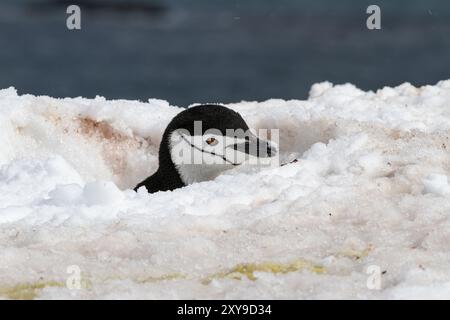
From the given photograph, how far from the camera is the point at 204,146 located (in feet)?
20.2

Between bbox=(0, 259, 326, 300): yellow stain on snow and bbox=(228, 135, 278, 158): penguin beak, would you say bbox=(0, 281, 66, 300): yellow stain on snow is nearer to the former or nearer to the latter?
bbox=(0, 259, 326, 300): yellow stain on snow

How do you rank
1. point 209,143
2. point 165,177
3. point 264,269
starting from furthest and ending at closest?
point 165,177
point 209,143
point 264,269

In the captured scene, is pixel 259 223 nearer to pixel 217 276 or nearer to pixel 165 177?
pixel 217 276

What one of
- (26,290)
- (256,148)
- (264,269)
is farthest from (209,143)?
(26,290)

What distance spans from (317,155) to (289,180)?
0.42 m

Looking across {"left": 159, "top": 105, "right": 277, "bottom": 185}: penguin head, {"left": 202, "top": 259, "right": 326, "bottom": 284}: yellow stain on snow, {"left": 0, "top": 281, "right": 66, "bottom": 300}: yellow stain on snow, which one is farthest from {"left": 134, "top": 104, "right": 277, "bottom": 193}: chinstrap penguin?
{"left": 0, "top": 281, "right": 66, "bottom": 300}: yellow stain on snow

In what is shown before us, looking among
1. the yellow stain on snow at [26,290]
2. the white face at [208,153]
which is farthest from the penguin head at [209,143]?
the yellow stain on snow at [26,290]

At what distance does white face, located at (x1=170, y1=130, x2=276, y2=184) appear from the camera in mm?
6074

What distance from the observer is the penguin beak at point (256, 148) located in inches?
236

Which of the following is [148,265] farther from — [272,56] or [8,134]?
[272,56]

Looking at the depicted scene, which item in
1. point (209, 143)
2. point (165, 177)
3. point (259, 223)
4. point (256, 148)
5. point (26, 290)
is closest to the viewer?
point (26, 290)

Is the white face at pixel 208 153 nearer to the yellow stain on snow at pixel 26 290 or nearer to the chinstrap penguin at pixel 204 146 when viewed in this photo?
the chinstrap penguin at pixel 204 146

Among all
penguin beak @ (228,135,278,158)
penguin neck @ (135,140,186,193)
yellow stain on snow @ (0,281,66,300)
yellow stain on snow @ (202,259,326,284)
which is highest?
penguin beak @ (228,135,278,158)

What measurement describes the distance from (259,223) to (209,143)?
5.11ft
